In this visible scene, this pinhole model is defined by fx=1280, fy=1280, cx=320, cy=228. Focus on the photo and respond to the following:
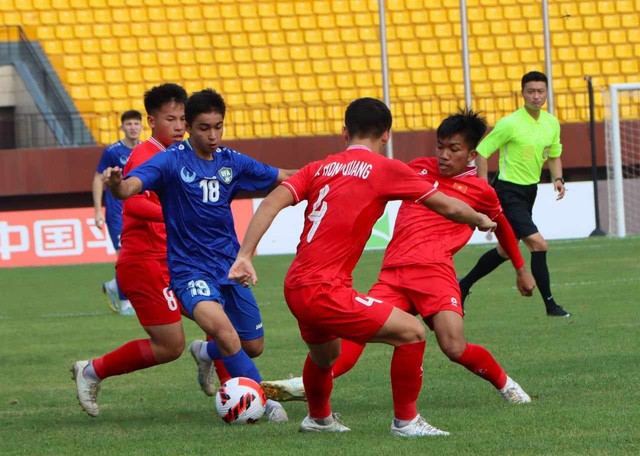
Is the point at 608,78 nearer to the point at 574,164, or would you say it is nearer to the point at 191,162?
the point at 574,164

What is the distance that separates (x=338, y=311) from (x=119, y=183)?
1.24 m

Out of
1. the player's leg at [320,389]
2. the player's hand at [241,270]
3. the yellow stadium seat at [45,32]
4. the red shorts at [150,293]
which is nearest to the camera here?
the player's hand at [241,270]

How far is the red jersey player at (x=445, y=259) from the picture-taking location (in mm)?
6449

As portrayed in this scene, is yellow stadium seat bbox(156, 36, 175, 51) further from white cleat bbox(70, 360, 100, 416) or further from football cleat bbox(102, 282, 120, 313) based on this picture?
white cleat bbox(70, 360, 100, 416)

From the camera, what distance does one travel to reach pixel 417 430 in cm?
553

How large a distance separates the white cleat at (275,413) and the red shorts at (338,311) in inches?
36.5

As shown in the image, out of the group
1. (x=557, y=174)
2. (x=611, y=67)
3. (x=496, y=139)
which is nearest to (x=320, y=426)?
(x=496, y=139)

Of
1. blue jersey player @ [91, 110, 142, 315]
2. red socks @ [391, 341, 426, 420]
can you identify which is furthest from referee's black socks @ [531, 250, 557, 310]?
red socks @ [391, 341, 426, 420]

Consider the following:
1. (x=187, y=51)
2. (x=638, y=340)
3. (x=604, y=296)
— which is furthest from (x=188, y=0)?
(x=638, y=340)

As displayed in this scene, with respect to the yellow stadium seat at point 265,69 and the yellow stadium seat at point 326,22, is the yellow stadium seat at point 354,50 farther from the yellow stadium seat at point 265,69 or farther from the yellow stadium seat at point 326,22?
the yellow stadium seat at point 265,69

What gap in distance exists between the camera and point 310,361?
5.90 m

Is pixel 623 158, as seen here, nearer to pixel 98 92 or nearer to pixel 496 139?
pixel 98 92

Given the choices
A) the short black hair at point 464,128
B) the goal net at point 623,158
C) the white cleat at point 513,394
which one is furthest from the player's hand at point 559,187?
the goal net at point 623,158

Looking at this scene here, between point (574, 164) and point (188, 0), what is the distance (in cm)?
916
